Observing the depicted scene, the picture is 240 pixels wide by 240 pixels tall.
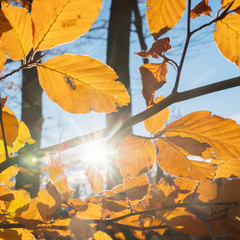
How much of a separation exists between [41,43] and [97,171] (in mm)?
405

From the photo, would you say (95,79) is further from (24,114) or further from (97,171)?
(24,114)

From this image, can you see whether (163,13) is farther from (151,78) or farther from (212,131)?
(212,131)

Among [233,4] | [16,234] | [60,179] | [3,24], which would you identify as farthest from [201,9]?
[16,234]

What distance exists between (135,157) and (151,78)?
0.52 feet

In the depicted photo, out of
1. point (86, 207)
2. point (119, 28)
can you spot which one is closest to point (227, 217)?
point (86, 207)

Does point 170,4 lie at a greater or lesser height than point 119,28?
lesser

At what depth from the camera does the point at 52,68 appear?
1.06 ft

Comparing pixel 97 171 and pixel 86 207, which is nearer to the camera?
pixel 86 207

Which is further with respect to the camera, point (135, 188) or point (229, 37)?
point (135, 188)

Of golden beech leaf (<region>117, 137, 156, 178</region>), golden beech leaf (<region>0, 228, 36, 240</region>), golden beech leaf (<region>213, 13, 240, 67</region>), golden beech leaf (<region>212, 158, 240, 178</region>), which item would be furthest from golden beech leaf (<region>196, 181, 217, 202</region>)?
golden beech leaf (<region>0, 228, 36, 240</region>)

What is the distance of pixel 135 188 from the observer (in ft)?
1.54

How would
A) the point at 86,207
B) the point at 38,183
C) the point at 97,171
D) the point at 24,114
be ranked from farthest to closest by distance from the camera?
1. the point at 24,114
2. the point at 38,183
3. the point at 97,171
4. the point at 86,207

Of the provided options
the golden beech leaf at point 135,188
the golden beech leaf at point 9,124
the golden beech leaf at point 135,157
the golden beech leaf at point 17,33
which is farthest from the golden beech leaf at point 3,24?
the golden beech leaf at point 135,188

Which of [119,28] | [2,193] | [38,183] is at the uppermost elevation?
[119,28]
